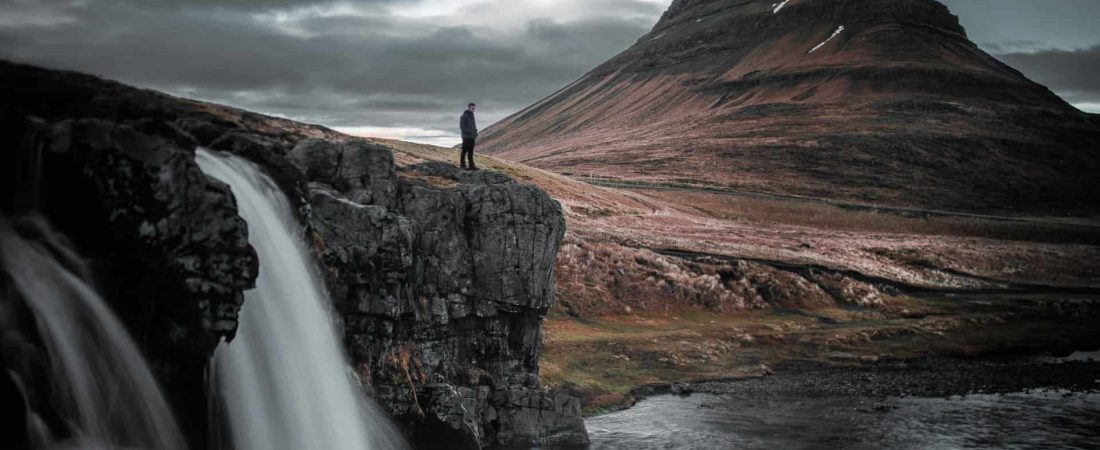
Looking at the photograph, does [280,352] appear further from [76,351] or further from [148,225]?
[76,351]

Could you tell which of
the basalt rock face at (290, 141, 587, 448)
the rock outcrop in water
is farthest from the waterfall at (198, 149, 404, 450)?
the basalt rock face at (290, 141, 587, 448)

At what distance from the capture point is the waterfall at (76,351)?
69.7 ft

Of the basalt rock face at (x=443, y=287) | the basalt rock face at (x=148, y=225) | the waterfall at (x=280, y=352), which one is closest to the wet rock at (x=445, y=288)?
the basalt rock face at (x=443, y=287)

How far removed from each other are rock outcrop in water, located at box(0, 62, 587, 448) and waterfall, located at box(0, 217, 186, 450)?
68 centimetres

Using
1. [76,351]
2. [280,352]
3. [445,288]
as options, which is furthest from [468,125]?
[76,351]

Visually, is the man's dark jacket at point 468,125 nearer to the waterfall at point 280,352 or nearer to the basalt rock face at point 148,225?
the waterfall at point 280,352

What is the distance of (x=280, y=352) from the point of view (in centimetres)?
2933

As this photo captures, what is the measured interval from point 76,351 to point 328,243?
14333mm

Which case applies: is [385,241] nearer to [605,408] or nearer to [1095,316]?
[605,408]

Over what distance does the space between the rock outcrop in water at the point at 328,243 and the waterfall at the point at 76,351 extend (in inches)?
26.6

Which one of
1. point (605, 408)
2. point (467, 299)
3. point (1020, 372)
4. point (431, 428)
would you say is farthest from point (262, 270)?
point (1020, 372)

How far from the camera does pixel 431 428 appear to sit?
40.0m

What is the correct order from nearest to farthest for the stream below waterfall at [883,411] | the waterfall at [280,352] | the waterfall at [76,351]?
the waterfall at [76,351]
the waterfall at [280,352]
the stream below waterfall at [883,411]

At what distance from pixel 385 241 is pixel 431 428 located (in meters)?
8.50
